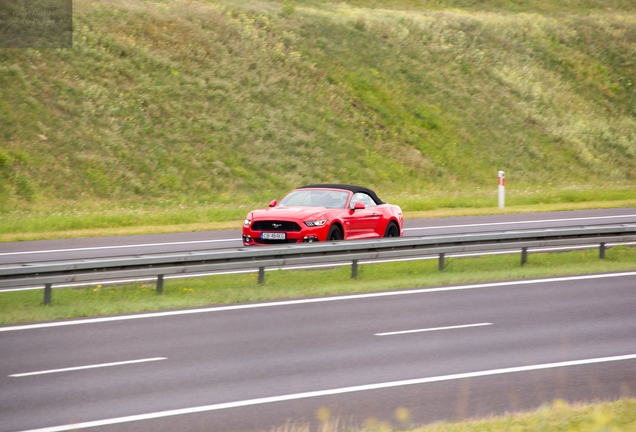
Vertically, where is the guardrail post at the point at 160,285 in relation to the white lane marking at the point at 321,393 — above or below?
above

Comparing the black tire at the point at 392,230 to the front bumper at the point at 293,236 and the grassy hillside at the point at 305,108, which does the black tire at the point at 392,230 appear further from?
the grassy hillside at the point at 305,108

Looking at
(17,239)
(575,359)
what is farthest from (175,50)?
(575,359)

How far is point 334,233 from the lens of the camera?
17.4 metres

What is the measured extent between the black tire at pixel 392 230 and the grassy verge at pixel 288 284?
3.50 ft

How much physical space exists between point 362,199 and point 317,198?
99cm

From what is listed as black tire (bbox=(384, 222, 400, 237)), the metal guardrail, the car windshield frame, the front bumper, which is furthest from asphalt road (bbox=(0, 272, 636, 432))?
black tire (bbox=(384, 222, 400, 237))

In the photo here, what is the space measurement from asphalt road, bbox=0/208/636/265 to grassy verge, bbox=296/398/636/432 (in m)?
12.0

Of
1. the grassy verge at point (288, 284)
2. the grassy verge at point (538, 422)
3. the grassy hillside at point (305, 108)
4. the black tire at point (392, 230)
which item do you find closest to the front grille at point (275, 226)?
the grassy verge at point (288, 284)

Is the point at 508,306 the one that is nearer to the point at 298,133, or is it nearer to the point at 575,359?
the point at 575,359

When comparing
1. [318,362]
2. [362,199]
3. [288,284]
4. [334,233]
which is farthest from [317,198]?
[318,362]

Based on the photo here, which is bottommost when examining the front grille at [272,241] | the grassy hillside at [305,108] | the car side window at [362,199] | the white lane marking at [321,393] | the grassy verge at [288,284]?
the white lane marking at [321,393]

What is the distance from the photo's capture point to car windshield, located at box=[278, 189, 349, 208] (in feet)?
59.5

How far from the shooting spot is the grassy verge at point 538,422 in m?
6.57

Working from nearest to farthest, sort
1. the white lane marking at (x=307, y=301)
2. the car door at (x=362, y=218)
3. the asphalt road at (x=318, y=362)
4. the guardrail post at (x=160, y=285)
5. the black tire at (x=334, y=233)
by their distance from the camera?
the asphalt road at (x=318, y=362), the white lane marking at (x=307, y=301), the guardrail post at (x=160, y=285), the black tire at (x=334, y=233), the car door at (x=362, y=218)
